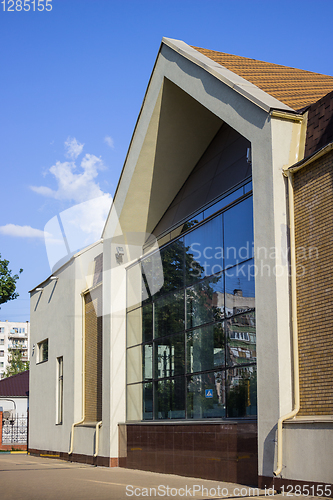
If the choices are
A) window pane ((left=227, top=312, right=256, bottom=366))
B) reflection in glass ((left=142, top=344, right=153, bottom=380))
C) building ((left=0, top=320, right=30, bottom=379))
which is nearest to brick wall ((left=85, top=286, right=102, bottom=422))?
reflection in glass ((left=142, top=344, right=153, bottom=380))

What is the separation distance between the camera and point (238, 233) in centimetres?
1295

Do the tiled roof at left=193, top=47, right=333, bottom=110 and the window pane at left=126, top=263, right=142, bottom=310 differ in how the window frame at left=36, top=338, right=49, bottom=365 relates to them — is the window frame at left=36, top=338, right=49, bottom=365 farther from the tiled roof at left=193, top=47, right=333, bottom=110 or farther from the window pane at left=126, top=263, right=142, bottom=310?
the tiled roof at left=193, top=47, right=333, bottom=110

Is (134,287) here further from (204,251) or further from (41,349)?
(41,349)

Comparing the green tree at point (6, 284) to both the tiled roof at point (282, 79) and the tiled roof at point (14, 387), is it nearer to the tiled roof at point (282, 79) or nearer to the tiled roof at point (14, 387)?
the tiled roof at point (14, 387)

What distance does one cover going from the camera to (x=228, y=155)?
49.5 ft

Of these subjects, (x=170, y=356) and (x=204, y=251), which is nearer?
(x=204, y=251)

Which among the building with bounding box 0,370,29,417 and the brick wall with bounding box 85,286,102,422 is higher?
the brick wall with bounding box 85,286,102,422

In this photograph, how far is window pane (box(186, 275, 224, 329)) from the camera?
1362cm

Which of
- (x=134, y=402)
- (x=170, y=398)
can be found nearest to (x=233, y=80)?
(x=170, y=398)

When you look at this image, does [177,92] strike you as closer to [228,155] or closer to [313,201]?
[228,155]

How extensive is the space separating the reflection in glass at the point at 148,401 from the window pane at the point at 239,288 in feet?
17.5

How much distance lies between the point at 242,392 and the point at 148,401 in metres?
5.72

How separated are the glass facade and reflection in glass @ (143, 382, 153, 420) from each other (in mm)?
31

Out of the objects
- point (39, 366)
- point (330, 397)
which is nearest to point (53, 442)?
point (39, 366)
